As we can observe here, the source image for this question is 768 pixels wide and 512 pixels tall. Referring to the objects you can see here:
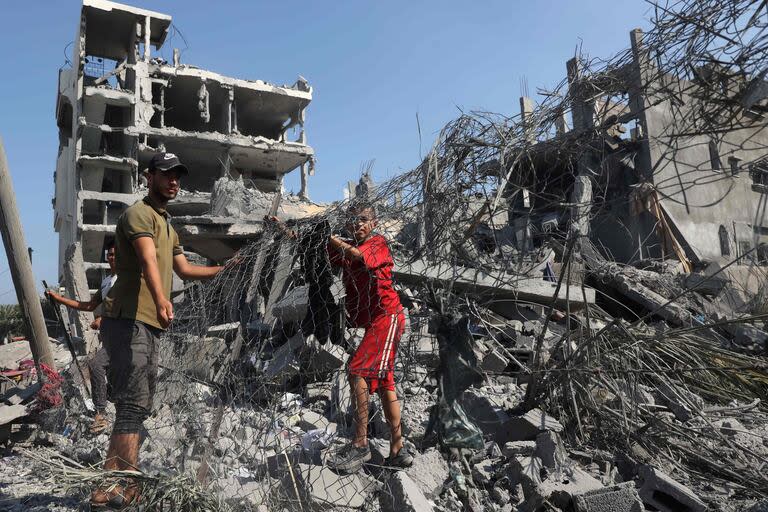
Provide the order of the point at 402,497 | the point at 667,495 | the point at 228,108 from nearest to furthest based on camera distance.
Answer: the point at 402,497, the point at 667,495, the point at 228,108

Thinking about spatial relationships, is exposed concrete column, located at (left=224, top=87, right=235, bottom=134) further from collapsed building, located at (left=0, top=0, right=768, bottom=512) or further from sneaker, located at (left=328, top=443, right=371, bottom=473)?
sneaker, located at (left=328, top=443, right=371, bottom=473)

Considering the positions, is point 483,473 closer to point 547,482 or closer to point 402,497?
point 547,482

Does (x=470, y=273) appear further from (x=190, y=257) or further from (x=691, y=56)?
(x=190, y=257)

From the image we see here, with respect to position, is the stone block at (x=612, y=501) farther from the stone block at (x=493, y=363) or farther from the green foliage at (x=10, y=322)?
the green foliage at (x=10, y=322)

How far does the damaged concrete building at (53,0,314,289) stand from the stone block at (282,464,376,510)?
49.8ft

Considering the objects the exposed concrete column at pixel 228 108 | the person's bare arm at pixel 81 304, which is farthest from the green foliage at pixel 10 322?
the person's bare arm at pixel 81 304

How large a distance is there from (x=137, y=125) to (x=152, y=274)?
63.8 feet

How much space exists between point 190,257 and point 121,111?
1047 centimetres

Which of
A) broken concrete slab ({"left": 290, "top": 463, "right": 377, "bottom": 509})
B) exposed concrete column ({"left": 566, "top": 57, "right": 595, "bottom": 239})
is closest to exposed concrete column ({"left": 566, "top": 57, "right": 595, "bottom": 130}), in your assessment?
exposed concrete column ({"left": 566, "top": 57, "right": 595, "bottom": 239})

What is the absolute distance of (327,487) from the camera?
279 centimetres

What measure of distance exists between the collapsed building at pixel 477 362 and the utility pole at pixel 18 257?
661 mm

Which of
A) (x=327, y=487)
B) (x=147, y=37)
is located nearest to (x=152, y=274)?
(x=327, y=487)

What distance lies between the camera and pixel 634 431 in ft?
11.8

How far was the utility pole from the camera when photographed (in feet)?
13.4
